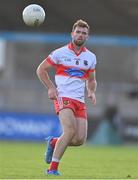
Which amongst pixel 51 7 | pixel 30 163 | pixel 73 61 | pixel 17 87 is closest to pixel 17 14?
pixel 51 7

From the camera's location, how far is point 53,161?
12648mm

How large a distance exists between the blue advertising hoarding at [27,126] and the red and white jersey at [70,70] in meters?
15.3

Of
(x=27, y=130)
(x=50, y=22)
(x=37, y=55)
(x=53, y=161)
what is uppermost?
(x=53, y=161)

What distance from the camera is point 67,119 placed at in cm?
1268

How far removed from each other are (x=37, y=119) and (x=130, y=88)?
4526mm

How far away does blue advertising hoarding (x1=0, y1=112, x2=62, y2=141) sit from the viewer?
1119 inches

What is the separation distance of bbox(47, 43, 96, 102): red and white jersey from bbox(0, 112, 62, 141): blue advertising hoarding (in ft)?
50.3

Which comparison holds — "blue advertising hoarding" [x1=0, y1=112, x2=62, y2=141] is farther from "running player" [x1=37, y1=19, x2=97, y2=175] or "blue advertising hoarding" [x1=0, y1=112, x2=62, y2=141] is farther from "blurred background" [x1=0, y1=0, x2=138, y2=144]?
"running player" [x1=37, y1=19, x2=97, y2=175]

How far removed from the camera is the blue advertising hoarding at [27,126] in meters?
28.4

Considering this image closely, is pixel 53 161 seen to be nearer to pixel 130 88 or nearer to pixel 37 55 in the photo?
pixel 130 88

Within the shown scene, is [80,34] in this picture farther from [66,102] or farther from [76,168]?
[76,168]

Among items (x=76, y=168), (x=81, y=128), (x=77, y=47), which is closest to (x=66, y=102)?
(x=81, y=128)

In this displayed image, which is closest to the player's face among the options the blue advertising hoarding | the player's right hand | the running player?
the running player

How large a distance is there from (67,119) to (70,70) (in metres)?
0.82
